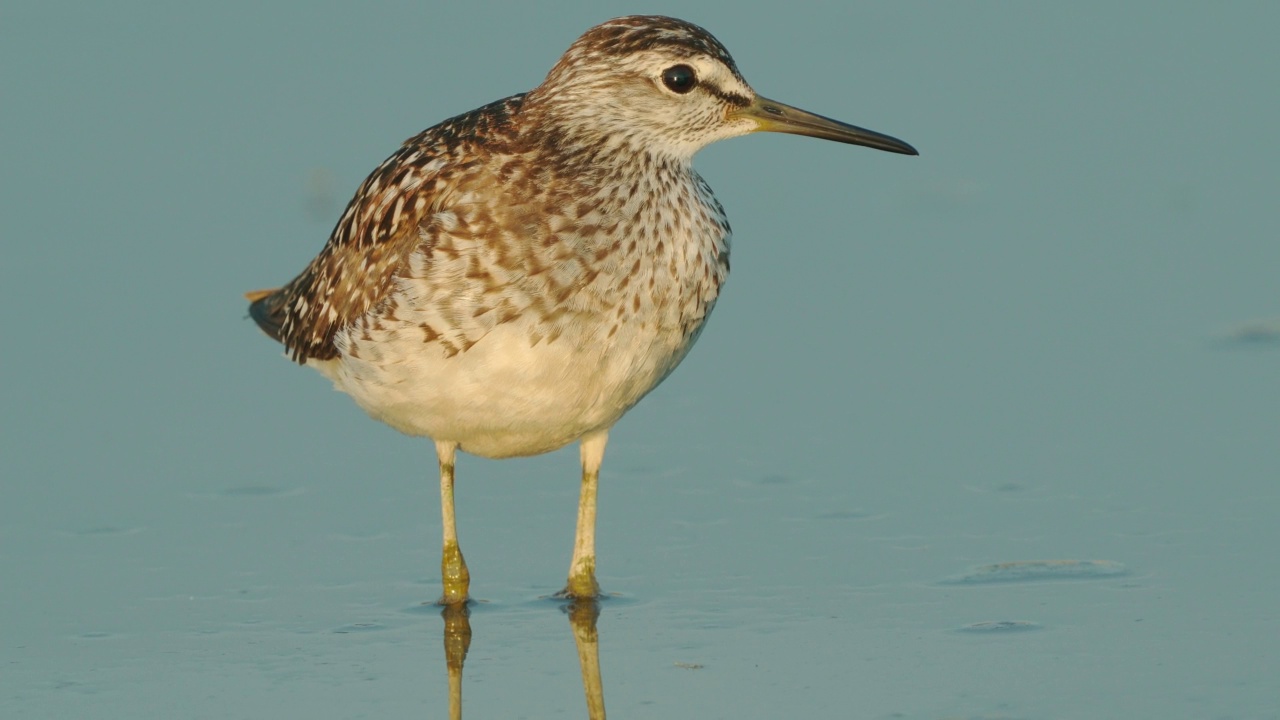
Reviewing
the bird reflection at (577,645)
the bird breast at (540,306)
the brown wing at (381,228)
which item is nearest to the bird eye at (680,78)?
A: the bird breast at (540,306)

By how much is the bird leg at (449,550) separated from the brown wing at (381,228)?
75 centimetres

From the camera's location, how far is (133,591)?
9.80m

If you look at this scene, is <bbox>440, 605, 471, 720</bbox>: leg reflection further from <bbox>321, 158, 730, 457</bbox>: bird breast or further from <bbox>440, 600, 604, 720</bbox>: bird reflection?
<bbox>321, 158, 730, 457</bbox>: bird breast

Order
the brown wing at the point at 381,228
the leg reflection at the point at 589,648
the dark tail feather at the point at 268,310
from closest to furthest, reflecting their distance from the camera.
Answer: the leg reflection at the point at 589,648 < the brown wing at the point at 381,228 < the dark tail feather at the point at 268,310

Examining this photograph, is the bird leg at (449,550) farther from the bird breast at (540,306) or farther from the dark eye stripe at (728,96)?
the dark eye stripe at (728,96)

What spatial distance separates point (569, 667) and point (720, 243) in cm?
213

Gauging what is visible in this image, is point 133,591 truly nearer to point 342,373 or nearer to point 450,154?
point 342,373

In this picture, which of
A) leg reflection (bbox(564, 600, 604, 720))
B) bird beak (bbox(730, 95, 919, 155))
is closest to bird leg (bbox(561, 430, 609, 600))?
leg reflection (bbox(564, 600, 604, 720))

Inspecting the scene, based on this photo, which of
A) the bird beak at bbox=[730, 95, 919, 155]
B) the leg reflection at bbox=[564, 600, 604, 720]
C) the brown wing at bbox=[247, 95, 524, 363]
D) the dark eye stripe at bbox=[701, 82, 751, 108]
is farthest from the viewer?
the bird beak at bbox=[730, 95, 919, 155]

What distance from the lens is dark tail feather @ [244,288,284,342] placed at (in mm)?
11438

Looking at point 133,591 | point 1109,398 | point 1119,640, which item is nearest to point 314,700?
point 133,591

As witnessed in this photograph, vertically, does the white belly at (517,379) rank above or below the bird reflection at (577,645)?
above

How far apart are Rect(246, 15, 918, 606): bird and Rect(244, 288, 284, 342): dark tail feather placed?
0.98 meters

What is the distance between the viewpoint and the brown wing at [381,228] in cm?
984
